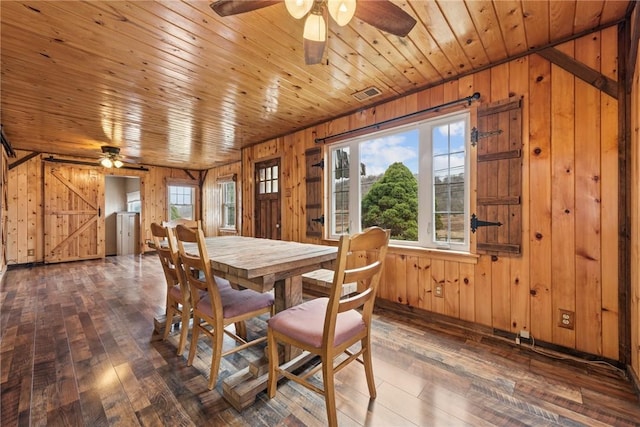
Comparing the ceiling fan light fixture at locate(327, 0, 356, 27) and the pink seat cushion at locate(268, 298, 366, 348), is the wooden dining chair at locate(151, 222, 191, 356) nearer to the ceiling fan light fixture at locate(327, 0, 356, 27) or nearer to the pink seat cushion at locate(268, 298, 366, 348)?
the pink seat cushion at locate(268, 298, 366, 348)

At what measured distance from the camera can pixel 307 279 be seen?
8.45 ft

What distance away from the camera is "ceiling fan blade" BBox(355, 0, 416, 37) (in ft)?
4.25

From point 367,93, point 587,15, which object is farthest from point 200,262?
point 587,15

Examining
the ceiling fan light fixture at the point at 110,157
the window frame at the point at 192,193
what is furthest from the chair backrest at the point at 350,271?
the window frame at the point at 192,193

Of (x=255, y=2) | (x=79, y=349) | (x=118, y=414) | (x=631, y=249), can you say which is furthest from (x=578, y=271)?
(x=79, y=349)

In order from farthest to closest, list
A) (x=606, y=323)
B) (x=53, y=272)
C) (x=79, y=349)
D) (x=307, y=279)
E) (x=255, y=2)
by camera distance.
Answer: (x=53, y=272) < (x=307, y=279) < (x=79, y=349) < (x=606, y=323) < (x=255, y=2)

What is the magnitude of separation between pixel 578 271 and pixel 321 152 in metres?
2.86

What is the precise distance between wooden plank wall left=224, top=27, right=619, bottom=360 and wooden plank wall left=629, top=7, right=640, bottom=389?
0.12 meters

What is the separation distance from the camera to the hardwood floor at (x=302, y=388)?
1.40 metres

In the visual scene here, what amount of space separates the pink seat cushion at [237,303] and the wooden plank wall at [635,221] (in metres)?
2.25

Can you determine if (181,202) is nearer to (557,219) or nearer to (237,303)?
(237,303)

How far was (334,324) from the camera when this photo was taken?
126 cm

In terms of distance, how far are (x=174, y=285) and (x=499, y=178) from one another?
9.43 ft

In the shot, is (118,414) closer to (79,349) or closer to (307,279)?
(79,349)
